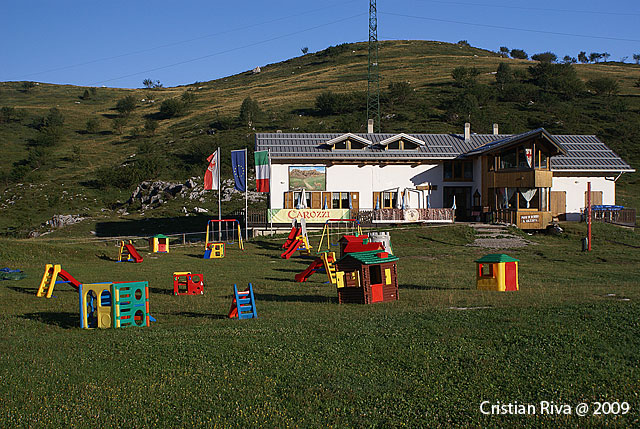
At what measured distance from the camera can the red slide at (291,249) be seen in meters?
29.8

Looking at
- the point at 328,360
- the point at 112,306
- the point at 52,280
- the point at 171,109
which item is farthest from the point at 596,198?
the point at 171,109

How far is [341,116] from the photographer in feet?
283

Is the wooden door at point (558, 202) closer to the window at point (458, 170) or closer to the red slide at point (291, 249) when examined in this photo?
the window at point (458, 170)

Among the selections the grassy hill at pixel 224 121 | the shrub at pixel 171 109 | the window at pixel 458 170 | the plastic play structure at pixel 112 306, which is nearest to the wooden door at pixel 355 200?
the window at pixel 458 170

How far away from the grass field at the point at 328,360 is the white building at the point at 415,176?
80.2 ft

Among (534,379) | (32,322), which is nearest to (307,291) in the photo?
(32,322)

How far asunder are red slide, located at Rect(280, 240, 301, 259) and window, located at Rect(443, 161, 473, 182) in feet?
56.1

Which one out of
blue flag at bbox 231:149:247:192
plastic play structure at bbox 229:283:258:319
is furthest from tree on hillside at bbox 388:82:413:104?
plastic play structure at bbox 229:283:258:319

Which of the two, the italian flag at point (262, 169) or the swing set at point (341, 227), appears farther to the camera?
the italian flag at point (262, 169)

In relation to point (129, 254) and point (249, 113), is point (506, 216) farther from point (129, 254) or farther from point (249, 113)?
point (249, 113)

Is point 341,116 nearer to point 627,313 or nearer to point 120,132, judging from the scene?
point 120,132

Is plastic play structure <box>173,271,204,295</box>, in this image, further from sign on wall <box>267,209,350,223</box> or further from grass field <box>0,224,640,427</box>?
sign on wall <box>267,209,350,223</box>

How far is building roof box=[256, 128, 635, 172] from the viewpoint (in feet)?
139

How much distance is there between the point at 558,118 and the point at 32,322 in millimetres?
78133
